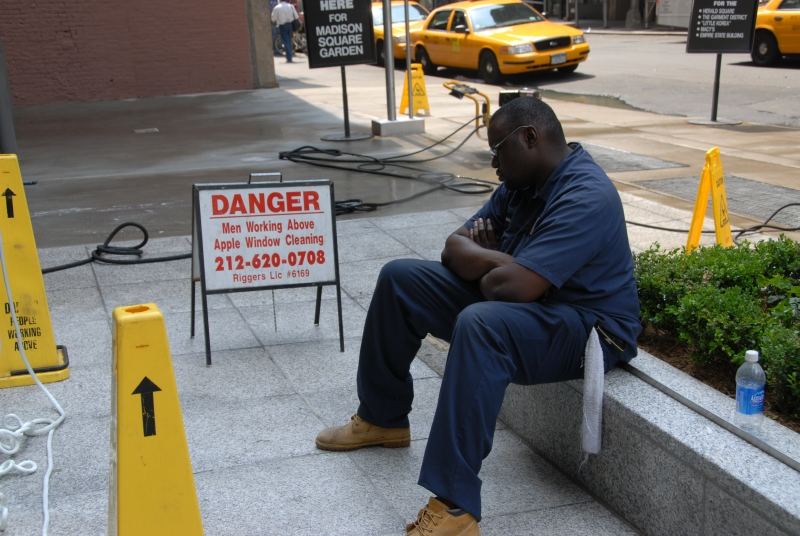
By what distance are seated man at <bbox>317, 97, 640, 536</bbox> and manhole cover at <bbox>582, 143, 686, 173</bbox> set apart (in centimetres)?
615

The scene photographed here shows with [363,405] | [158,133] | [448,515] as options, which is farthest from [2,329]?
[158,133]

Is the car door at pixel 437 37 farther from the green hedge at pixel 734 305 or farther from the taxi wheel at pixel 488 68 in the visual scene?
the green hedge at pixel 734 305

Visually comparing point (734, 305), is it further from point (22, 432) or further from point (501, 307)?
point (22, 432)

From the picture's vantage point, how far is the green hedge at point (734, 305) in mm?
3314

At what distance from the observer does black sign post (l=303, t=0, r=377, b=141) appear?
1233 centimetres

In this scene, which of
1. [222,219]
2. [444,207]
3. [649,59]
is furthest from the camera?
[649,59]

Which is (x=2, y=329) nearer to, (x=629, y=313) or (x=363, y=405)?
(x=363, y=405)

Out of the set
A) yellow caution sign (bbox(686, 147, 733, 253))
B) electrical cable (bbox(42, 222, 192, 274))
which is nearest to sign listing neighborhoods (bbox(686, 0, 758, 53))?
yellow caution sign (bbox(686, 147, 733, 253))

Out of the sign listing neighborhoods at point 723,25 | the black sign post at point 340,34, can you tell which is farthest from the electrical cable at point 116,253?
the sign listing neighborhoods at point 723,25

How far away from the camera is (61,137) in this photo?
14.0 metres

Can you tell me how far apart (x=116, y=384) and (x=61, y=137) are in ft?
40.1

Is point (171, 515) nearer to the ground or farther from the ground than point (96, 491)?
farther from the ground

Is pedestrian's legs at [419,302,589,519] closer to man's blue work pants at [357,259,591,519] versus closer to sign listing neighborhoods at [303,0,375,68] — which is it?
man's blue work pants at [357,259,591,519]

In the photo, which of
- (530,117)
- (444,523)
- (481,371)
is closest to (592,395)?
(481,371)
